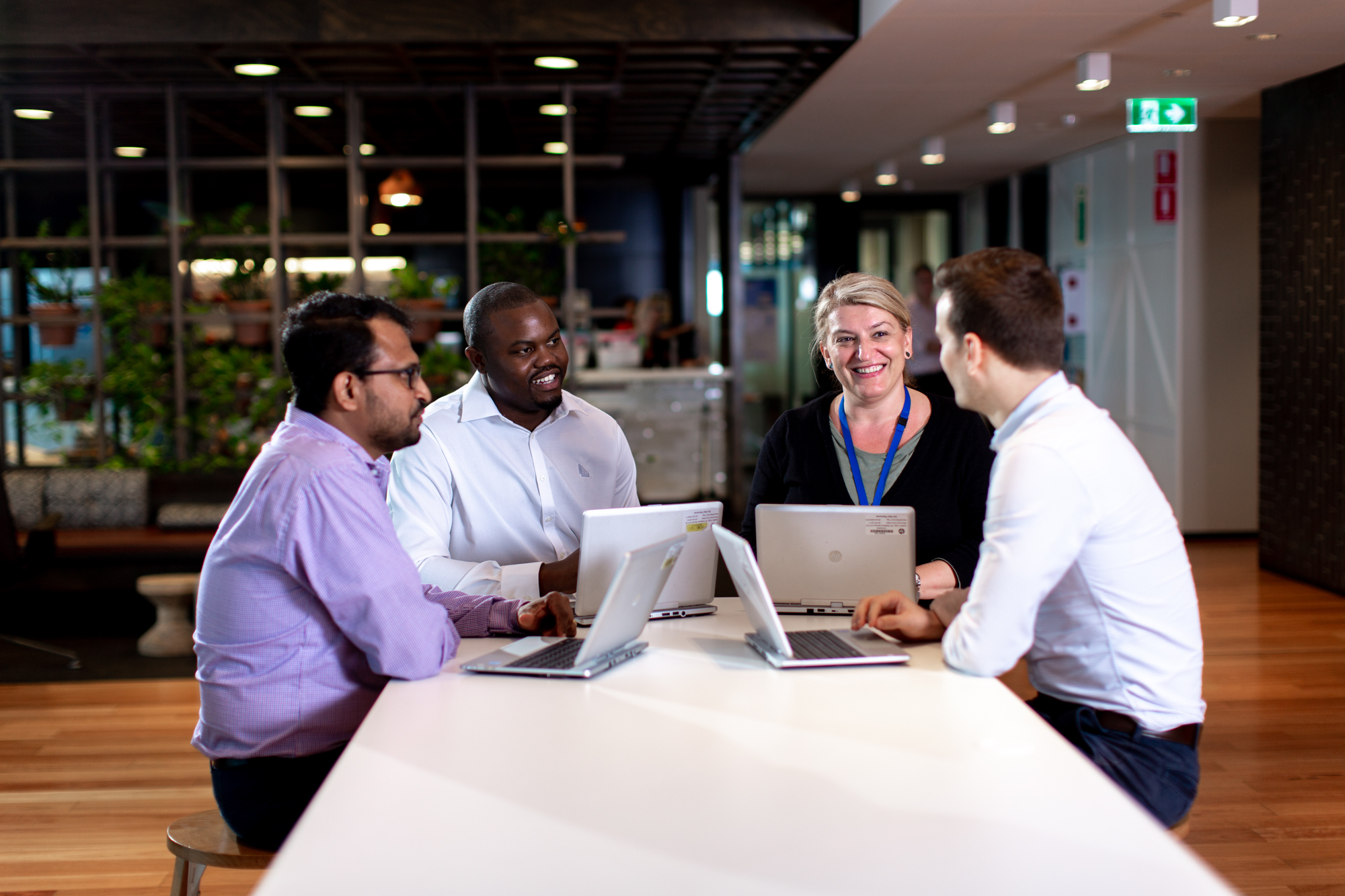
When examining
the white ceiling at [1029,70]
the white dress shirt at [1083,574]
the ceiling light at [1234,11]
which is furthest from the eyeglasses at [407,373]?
the ceiling light at [1234,11]

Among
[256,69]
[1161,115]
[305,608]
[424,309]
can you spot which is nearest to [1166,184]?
[1161,115]

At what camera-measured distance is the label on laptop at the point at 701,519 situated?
243cm

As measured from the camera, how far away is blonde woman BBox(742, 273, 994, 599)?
2.93m

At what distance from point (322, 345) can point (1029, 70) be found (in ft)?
16.6

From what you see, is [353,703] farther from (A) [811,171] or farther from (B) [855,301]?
(A) [811,171]

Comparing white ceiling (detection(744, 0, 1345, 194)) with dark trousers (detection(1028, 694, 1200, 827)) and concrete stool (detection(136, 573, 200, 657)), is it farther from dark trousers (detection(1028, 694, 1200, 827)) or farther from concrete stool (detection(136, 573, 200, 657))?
concrete stool (detection(136, 573, 200, 657))

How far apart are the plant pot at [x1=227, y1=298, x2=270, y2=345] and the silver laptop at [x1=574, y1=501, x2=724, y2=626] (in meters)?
4.49

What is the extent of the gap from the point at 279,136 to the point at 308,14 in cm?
101

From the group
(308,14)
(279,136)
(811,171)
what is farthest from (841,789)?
(811,171)

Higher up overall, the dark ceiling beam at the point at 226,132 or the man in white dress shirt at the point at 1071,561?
the dark ceiling beam at the point at 226,132

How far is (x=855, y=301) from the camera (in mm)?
2965

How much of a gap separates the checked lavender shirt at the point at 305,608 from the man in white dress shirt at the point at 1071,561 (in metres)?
1.03

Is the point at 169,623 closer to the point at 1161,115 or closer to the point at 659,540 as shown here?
the point at 659,540

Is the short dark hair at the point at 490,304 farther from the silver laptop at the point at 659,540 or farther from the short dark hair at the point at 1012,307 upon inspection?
the short dark hair at the point at 1012,307
